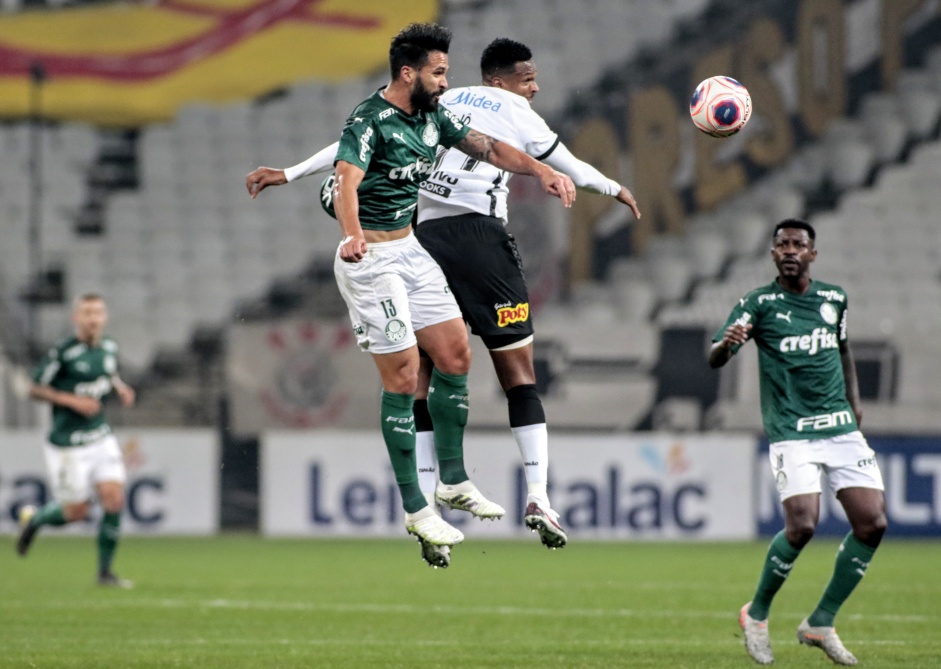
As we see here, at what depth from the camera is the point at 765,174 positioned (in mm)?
19859

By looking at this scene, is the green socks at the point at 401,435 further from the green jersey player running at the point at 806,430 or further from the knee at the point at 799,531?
the knee at the point at 799,531

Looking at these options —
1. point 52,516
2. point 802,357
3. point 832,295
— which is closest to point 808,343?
point 802,357

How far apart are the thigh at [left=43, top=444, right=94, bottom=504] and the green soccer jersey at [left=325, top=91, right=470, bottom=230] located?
6799mm

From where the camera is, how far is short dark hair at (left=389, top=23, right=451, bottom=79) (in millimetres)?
7223

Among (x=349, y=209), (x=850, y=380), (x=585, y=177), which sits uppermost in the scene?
(x=585, y=177)

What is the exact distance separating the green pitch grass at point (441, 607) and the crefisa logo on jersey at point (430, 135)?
295 cm

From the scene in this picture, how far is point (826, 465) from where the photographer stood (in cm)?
879

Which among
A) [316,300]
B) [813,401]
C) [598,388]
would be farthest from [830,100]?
[813,401]

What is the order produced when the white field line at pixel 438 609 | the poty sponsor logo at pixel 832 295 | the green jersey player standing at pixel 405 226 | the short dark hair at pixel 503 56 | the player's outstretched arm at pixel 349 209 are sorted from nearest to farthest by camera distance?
1. the player's outstretched arm at pixel 349 209
2. the green jersey player standing at pixel 405 226
3. the short dark hair at pixel 503 56
4. the poty sponsor logo at pixel 832 295
5. the white field line at pixel 438 609

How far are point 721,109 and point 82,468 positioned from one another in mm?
7634

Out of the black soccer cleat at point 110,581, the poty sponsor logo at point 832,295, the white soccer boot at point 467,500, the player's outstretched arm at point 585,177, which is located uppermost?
the player's outstretched arm at point 585,177

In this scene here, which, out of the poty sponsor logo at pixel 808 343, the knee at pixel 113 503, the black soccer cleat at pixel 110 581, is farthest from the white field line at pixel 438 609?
the poty sponsor logo at pixel 808 343

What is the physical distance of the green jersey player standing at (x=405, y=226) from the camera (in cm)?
721

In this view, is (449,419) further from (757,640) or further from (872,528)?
(872,528)
